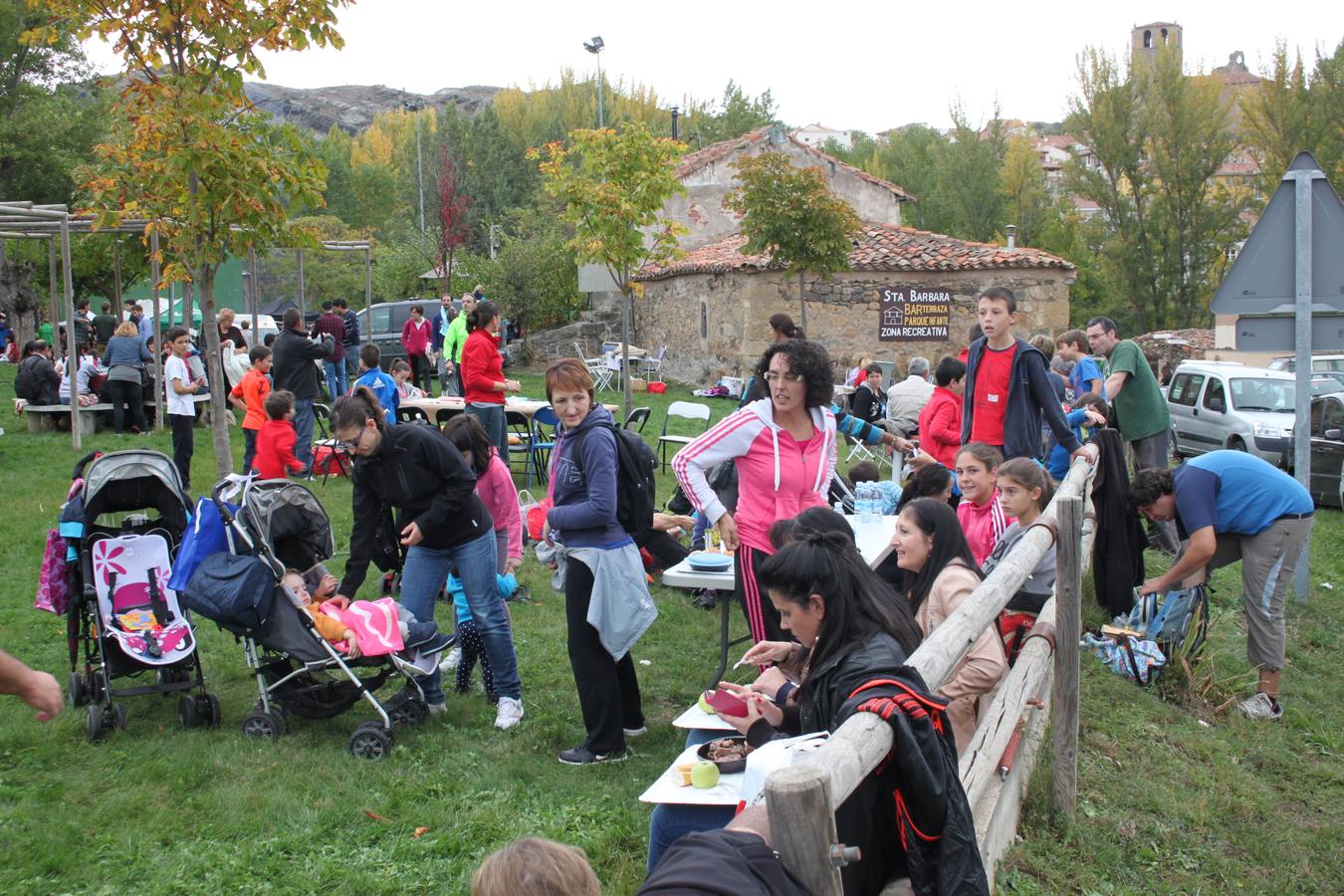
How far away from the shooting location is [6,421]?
16.3 meters

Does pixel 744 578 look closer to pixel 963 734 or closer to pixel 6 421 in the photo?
pixel 963 734

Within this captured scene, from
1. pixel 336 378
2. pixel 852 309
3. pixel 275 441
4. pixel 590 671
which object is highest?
pixel 852 309

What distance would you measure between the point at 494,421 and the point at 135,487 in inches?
198

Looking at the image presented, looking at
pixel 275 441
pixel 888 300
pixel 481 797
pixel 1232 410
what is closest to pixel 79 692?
pixel 481 797

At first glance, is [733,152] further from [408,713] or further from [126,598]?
[408,713]

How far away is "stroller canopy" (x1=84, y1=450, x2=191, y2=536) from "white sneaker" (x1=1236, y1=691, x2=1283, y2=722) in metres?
5.92

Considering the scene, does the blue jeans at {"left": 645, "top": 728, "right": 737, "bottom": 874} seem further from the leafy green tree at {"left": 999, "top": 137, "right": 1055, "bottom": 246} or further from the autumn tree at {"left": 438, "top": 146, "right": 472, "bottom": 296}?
the leafy green tree at {"left": 999, "top": 137, "right": 1055, "bottom": 246}

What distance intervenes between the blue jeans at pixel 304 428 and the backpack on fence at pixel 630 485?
861 centimetres

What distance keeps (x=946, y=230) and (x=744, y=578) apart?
44.8 meters

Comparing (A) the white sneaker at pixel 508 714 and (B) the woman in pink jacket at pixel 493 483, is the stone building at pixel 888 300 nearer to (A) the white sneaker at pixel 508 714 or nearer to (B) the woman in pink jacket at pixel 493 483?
(B) the woman in pink jacket at pixel 493 483

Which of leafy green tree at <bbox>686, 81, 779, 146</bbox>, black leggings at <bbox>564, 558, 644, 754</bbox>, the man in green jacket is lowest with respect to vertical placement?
black leggings at <bbox>564, 558, 644, 754</bbox>

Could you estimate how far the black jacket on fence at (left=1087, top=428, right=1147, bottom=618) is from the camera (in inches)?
279

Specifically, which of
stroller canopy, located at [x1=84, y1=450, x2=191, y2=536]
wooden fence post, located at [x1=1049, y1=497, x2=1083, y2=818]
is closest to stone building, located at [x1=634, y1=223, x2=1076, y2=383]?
stroller canopy, located at [x1=84, y1=450, x2=191, y2=536]

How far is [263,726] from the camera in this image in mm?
5402
